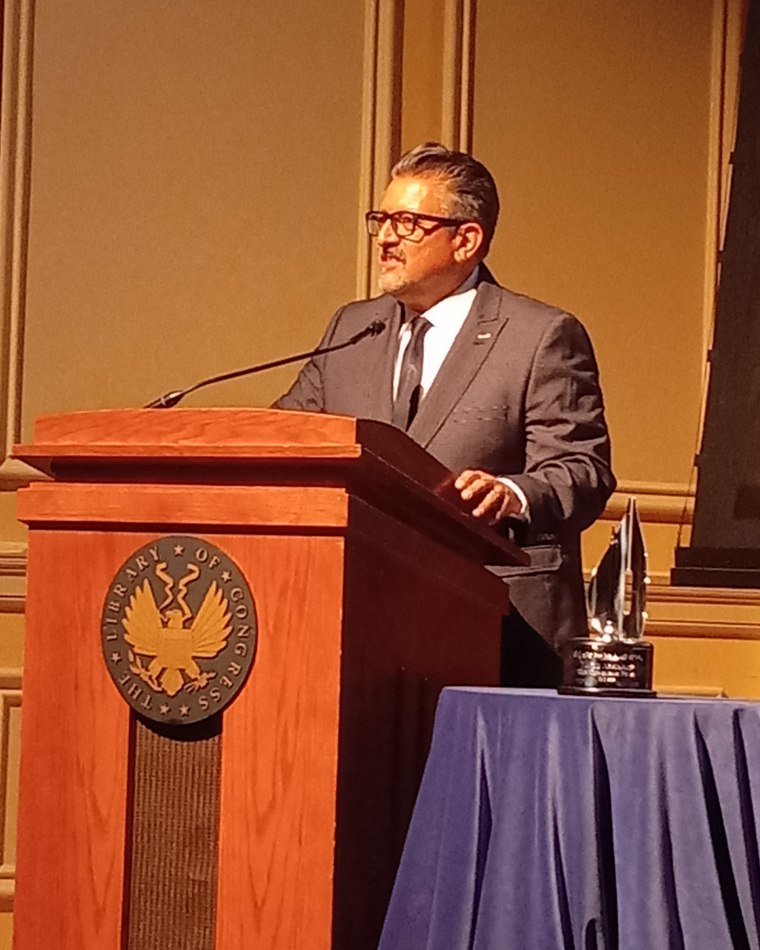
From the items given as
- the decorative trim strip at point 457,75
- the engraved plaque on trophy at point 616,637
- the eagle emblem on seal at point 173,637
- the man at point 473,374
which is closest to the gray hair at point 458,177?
the man at point 473,374

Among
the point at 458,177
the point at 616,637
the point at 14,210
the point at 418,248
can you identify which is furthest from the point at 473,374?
the point at 14,210

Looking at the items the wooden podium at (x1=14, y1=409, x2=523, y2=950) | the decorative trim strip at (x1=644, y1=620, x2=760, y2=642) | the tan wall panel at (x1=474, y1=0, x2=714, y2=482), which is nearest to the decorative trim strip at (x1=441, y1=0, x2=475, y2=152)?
the tan wall panel at (x1=474, y1=0, x2=714, y2=482)

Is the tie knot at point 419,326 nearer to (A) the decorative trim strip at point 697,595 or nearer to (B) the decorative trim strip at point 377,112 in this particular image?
(B) the decorative trim strip at point 377,112

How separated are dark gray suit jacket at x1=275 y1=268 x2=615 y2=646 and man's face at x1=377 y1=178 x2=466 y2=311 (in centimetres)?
8

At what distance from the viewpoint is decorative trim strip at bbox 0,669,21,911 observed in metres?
3.81

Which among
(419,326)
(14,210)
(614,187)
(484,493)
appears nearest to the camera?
(484,493)

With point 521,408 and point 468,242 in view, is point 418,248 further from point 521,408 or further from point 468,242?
point 521,408

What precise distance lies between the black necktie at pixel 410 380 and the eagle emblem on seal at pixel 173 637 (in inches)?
48.3

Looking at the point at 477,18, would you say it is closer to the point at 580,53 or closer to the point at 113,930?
the point at 580,53

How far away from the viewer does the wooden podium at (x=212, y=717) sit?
4.74 ft

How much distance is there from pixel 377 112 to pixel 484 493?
234cm

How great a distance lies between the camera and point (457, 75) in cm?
422

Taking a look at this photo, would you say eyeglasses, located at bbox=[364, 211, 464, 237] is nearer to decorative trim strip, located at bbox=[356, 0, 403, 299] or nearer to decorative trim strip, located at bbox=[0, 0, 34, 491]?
decorative trim strip, located at bbox=[356, 0, 403, 299]

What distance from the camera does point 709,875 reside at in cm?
148
